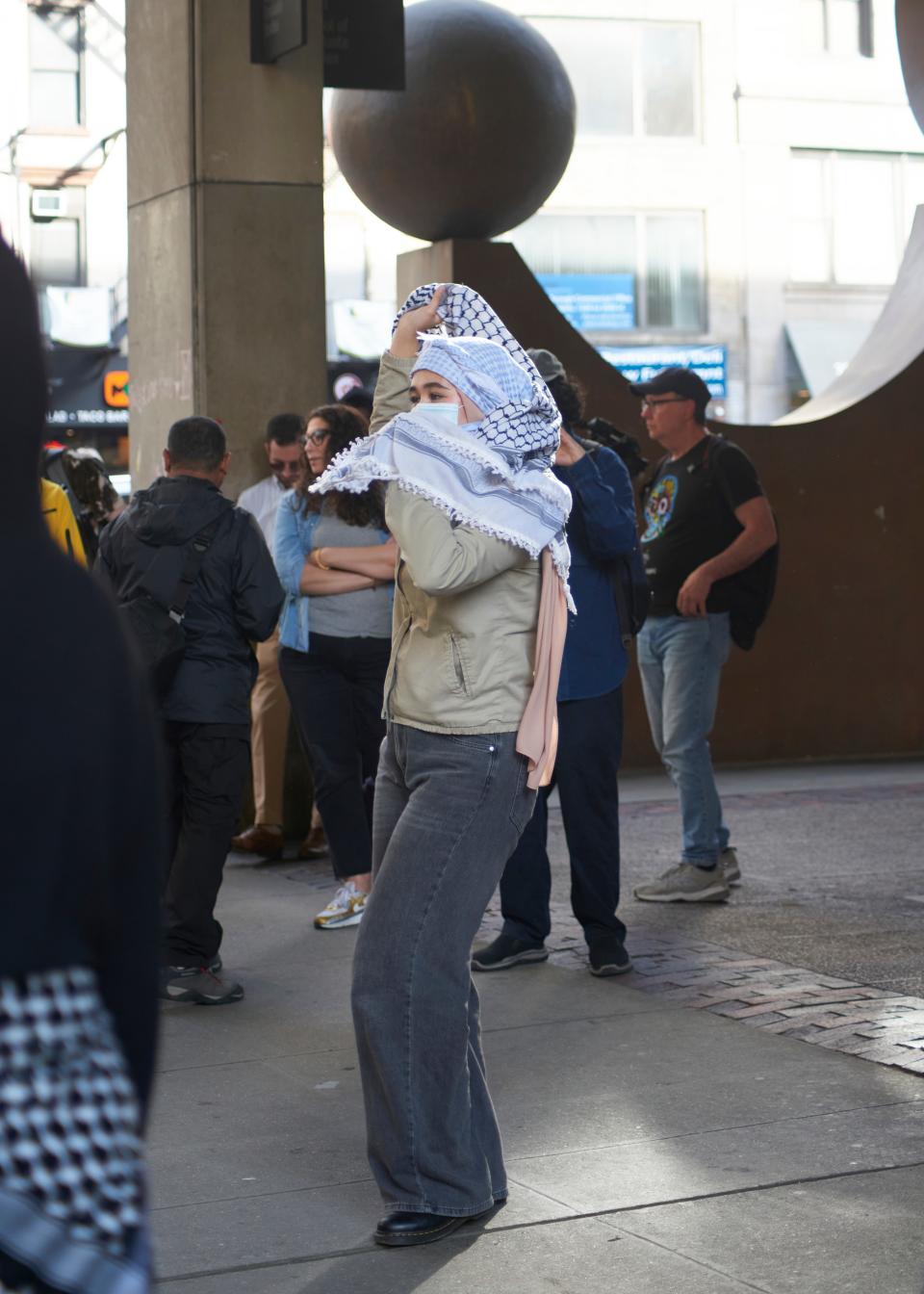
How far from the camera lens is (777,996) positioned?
6.06 meters

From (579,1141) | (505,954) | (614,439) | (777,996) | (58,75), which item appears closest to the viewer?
(579,1141)

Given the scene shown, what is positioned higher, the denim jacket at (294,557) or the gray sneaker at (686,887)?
the denim jacket at (294,557)

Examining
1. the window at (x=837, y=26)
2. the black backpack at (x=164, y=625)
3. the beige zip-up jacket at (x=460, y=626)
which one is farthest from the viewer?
the window at (x=837, y=26)

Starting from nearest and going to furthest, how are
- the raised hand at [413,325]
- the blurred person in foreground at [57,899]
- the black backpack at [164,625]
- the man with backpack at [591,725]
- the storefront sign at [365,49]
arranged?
the blurred person in foreground at [57,899] → the raised hand at [413,325] → the black backpack at [164,625] → the man with backpack at [591,725] → the storefront sign at [365,49]

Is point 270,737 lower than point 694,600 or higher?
lower

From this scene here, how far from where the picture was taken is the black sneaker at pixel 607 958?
6.43m

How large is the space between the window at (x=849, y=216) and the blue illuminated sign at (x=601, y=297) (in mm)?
3195

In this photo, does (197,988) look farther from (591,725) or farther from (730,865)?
(730,865)

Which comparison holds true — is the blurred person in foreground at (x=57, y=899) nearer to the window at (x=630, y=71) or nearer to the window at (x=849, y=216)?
the window at (x=630, y=71)

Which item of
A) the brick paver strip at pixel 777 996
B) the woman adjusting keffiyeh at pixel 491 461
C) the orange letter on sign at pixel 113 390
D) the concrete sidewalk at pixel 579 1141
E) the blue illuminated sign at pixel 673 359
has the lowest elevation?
the concrete sidewalk at pixel 579 1141

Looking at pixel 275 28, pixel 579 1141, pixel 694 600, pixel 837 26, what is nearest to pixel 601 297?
pixel 837 26

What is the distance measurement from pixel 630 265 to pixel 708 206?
5.99ft

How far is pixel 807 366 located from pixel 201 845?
30.1m

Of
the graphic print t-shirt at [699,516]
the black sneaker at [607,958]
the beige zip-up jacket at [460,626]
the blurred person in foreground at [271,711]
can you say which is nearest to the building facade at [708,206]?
the blurred person in foreground at [271,711]
